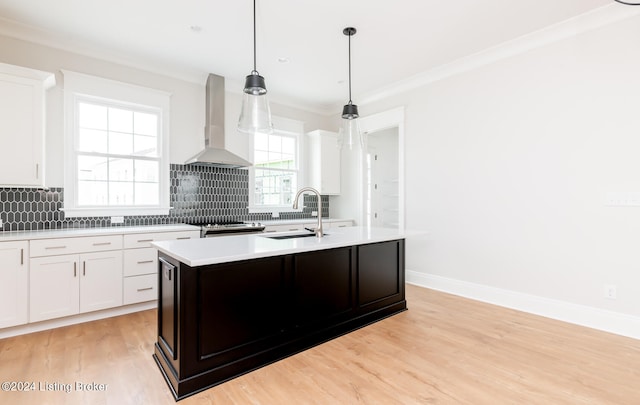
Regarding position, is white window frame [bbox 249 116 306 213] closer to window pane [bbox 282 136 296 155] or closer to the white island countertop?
window pane [bbox 282 136 296 155]

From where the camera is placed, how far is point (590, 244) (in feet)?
10.2

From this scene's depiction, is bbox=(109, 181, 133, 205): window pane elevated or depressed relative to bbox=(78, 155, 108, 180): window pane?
depressed

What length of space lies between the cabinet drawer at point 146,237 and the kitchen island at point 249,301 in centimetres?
132

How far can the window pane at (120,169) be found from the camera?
393 centimetres

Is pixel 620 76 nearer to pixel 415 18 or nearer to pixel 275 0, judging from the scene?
pixel 415 18

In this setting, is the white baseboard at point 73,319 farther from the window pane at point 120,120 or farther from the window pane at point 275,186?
the window pane at point 275,186

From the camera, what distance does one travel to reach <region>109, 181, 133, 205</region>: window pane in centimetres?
392

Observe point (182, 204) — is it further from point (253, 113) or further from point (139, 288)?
point (253, 113)

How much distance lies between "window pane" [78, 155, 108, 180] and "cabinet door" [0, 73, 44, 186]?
526 mm

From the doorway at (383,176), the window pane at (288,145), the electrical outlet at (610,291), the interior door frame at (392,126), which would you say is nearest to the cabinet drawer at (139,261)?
the window pane at (288,145)

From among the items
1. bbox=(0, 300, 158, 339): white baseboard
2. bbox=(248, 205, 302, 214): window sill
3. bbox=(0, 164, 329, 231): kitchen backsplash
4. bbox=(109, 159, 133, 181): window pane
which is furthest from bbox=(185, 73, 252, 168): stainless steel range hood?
bbox=(0, 300, 158, 339): white baseboard

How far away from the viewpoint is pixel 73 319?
3.17 metres

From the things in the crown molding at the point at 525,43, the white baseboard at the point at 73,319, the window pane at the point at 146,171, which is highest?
the crown molding at the point at 525,43

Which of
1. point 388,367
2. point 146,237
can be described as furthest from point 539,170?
point 146,237
